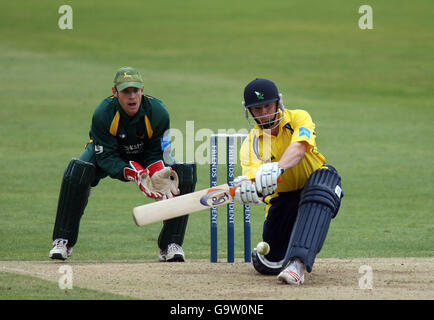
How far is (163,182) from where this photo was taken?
602cm

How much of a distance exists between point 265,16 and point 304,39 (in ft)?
13.1

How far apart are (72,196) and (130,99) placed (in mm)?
894

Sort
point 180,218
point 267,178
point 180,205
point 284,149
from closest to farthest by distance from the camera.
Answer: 1. point 267,178
2. point 180,205
3. point 284,149
4. point 180,218

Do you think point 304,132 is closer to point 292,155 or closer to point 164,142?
point 292,155

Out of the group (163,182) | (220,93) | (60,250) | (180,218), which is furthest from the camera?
(220,93)

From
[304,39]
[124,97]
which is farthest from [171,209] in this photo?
[304,39]

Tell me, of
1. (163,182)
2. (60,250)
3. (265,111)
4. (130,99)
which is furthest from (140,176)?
(265,111)

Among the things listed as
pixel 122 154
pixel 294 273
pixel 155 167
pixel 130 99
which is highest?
pixel 130 99

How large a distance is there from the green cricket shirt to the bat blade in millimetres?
1167

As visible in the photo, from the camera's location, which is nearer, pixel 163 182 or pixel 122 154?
pixel 163 182

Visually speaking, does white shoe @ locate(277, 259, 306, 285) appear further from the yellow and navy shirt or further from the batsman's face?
the batsman's face

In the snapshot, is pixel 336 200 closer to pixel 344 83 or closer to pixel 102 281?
pixel 102 281

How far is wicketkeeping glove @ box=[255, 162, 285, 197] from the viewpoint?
502 centimetres

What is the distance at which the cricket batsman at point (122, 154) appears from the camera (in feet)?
20.5
